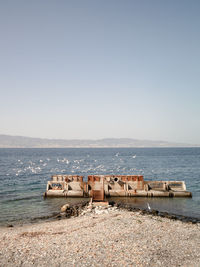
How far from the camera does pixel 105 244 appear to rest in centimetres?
1425

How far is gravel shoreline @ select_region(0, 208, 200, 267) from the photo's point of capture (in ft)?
40.3

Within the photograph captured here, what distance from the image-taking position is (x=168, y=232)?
55.4 feet

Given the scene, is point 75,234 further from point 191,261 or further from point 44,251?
point 191,261

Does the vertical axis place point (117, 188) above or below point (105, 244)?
below

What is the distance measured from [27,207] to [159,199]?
17815 mm

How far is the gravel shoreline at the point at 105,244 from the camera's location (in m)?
12.3

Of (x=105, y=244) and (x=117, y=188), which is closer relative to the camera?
(x=105, y=244)

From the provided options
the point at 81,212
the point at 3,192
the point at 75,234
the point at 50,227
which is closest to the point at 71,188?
the point at 81,212

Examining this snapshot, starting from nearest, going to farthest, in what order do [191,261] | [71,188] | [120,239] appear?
[191,261]
[120,239]
[71,188]

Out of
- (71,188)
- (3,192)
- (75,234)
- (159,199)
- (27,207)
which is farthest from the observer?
(3,192)

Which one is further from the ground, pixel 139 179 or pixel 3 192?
pixel 139 179

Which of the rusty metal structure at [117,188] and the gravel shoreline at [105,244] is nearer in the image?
the gravel shoreline at [105,244]

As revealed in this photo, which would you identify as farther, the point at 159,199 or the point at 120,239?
the point at 159,199

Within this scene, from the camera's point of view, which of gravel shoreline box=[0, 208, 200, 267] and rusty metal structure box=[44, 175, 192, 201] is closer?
gravel shoreline box=[0, 208, 200, 267]
